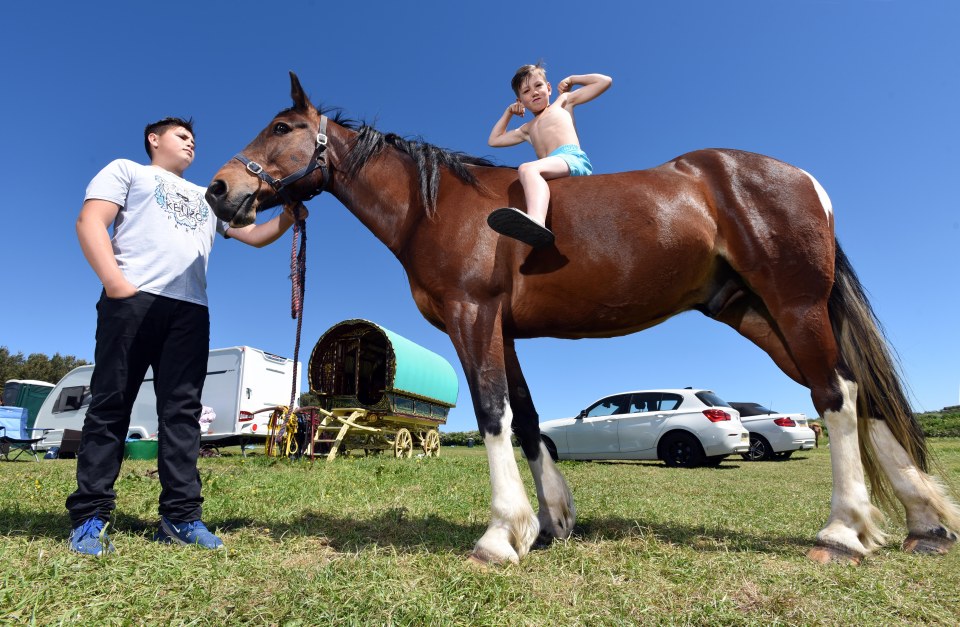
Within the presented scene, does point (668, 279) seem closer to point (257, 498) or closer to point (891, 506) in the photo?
point (891, 506)

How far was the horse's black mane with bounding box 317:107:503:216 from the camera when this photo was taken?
307 centimetres

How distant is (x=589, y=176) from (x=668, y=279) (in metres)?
0.74

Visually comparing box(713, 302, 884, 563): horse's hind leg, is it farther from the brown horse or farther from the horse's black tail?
the horse's black tail

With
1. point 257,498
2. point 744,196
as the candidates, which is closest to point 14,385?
point 257,498

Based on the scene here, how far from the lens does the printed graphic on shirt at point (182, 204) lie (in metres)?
3.07

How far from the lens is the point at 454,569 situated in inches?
86.0

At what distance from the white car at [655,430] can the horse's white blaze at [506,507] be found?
942 centimetres

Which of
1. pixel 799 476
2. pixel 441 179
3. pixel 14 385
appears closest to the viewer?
pixel 441 179

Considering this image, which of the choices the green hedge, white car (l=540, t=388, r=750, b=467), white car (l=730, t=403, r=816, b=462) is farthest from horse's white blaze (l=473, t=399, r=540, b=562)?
the green hedge

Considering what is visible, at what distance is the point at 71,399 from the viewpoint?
54.0ft

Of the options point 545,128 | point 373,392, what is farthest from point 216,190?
point 373,392

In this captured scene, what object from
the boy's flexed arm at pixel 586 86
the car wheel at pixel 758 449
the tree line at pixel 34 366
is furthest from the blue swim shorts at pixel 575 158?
the tree line at pixel 34 366

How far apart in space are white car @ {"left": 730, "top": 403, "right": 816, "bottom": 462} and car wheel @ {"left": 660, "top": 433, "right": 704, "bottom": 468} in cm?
257

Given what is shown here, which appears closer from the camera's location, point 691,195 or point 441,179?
point 691,195
